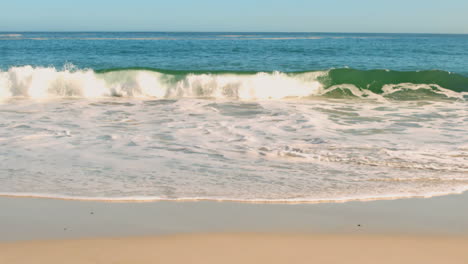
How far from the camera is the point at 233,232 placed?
11.1 feet

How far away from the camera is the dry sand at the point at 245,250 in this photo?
9.60 ft

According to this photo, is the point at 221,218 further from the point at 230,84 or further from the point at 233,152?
the point at 230,84

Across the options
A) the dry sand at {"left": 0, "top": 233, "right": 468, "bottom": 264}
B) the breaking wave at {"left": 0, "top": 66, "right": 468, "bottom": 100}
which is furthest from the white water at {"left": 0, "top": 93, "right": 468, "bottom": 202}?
the breaking wave at {"left": 0, "top": 66, "right": 468, "bottom": 100}

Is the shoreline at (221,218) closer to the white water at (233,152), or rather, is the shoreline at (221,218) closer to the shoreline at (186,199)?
the shoreline at (186,199)

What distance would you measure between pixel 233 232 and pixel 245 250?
12.5 inches

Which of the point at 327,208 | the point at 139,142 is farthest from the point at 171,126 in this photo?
the point at 327,208

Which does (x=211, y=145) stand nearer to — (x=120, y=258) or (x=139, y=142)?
(x=139, y=142)

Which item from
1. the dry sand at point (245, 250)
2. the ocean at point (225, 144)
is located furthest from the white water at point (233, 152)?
the dry sand at point (245, 250)

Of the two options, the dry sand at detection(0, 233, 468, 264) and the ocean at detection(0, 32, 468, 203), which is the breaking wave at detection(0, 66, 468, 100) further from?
the dry sand at detection(0, 233, 468, 264)

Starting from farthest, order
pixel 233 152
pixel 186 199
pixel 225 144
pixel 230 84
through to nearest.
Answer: pixel 230 84 → pixel 225 144 → pixel 233 152 → pixel 186 199

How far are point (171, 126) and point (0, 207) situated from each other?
12.9 feet

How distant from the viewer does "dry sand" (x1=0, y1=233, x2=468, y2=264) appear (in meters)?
2.93

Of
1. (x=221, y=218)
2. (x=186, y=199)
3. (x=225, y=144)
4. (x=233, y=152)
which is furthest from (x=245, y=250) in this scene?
(x=225, y=144)

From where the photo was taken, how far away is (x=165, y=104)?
10898 mm
